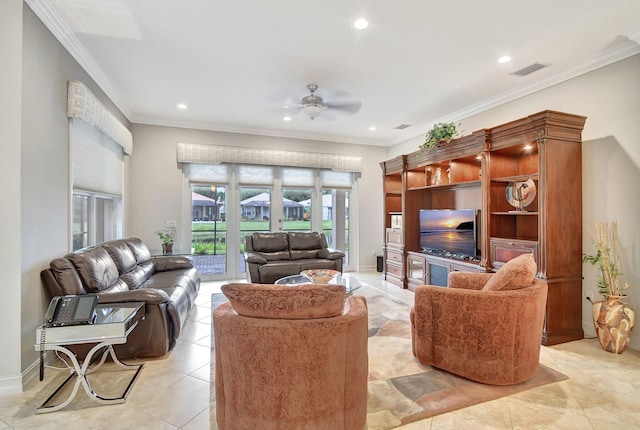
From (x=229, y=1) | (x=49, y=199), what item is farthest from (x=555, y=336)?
(x=49, y=199)

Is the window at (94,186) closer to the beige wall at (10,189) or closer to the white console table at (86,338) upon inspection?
the beige wall at (10,189)

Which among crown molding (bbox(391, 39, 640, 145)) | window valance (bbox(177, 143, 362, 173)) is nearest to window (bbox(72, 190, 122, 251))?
window valance (bbox(177, 143, 362, 173))

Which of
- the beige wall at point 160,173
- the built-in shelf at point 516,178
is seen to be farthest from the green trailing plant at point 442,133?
the beige wall at point 160,173

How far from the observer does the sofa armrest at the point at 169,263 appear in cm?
443

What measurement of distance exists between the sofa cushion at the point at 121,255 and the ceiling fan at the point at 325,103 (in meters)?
2.69

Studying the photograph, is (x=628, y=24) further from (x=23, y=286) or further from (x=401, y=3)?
(x=23, y=286)

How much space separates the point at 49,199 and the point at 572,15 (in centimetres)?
454

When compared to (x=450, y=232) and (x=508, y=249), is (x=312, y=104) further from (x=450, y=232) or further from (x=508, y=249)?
(x=508, y=249)

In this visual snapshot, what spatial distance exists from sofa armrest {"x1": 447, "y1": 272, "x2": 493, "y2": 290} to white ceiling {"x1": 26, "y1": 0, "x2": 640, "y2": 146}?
2.15 metres

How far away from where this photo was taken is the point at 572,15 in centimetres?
255

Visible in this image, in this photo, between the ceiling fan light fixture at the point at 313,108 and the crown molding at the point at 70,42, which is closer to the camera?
the crown molding at the point at 70,42

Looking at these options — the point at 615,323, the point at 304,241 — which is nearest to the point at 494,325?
the point at 615,323

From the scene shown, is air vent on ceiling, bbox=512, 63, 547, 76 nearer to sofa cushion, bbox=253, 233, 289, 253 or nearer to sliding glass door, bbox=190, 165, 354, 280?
sliding glass door, bbox=190, 165, 354, 280

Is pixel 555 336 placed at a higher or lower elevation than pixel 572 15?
lower
